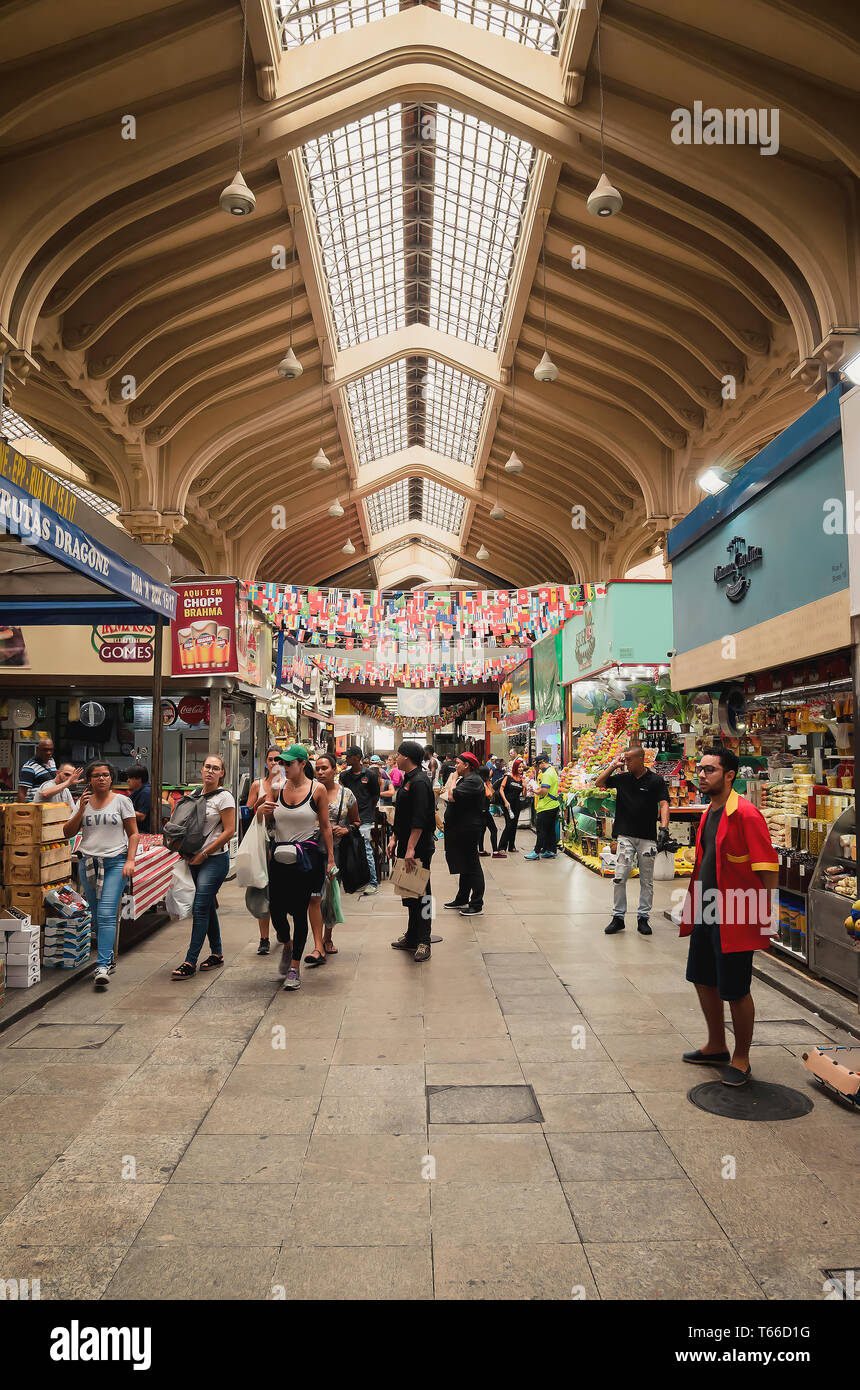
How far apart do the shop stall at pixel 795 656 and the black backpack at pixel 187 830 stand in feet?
14.5

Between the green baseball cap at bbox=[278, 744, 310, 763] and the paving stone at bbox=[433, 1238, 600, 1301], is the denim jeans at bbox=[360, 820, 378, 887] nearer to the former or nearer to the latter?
the green baseball cap at bbox=[278, 744, 310, 763]

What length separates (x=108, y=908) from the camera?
20.2 ft

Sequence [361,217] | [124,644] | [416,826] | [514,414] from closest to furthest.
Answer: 1. [416,826]
2. [124,644]
3. [361,217]
4. [514,414]

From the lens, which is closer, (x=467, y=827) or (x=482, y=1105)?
(x=482, y=1105)

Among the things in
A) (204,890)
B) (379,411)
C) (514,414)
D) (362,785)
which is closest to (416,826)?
(204,890)

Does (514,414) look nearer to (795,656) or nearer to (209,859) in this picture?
(795,656)

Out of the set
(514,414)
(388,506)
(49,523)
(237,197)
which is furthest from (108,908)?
(388,506)

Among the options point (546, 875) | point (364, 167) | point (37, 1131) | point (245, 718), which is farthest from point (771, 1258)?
point (364, 167)

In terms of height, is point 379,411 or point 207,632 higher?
point 379,411

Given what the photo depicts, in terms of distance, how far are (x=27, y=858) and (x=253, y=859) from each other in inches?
64.9

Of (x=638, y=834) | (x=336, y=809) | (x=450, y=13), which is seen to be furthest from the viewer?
(x=450, y=13)

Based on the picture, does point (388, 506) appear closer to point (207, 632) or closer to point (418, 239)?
point (418, 239)

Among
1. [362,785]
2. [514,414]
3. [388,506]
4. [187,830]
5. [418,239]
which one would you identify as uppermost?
[418,239]

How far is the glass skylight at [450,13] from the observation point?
33.1 feet
